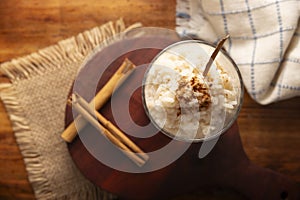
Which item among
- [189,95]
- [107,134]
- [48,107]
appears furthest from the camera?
[48,107]

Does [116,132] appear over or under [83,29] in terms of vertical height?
under

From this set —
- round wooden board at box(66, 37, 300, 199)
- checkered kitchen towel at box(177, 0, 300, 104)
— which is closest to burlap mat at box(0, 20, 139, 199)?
round wooden board at box(66, 37, 300, 199)

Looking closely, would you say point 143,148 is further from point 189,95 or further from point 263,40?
point 263,40

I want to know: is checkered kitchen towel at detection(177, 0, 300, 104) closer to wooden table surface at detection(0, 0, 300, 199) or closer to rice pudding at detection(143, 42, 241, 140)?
wooden table surface at detection(0, 0, 300, 199)

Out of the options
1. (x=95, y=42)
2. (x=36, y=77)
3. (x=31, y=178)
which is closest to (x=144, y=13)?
(x=95, y=42)

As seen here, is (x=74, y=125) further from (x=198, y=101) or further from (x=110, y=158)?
(x=198, y=101)

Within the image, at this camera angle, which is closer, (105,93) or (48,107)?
(105,93)

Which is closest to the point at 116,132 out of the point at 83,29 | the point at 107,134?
the point at 107,134
